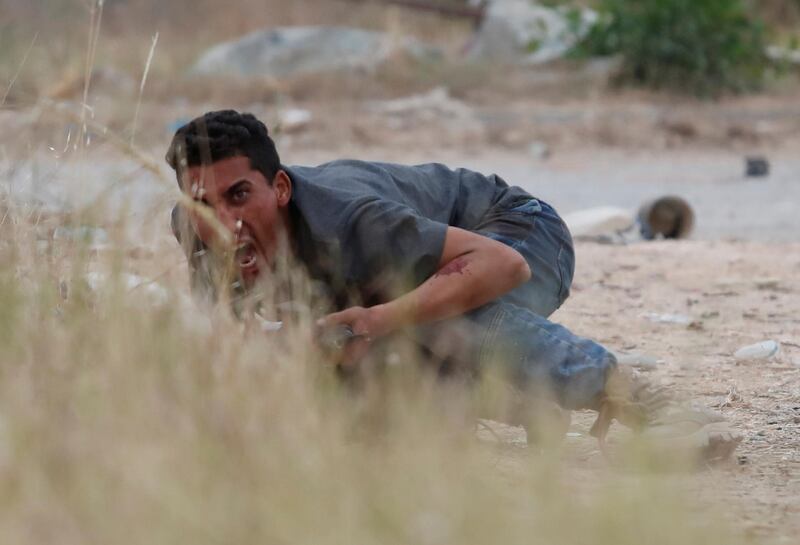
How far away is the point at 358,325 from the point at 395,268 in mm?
176

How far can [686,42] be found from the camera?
14023mm

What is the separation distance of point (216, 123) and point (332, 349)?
0.60 m

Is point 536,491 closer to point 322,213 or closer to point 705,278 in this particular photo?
point 322,213

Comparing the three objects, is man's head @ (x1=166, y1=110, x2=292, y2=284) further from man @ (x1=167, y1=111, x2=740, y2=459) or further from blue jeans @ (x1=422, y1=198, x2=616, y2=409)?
blue jeans @ (x1=422, y1=198, x2=616, y2=409)

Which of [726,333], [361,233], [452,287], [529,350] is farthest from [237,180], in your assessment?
[726,333]

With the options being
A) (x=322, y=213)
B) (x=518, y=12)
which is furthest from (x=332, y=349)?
(x=518, y=12)

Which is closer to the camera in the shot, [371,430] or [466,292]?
[371,430]

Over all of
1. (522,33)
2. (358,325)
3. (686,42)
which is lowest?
(358,325)

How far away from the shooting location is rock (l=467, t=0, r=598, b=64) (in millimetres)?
15414

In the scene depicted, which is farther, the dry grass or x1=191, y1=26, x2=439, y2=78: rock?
x1=191, y1=26, x2=439, y2=78: rock

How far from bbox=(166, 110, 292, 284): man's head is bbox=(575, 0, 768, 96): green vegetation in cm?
1079

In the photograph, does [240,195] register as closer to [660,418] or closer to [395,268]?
[395,268]

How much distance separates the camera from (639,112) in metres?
13.2

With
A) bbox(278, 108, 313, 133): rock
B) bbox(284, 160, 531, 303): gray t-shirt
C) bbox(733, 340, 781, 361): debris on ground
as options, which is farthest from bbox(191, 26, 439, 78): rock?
bbox(284, 160, 531, 303): gray t-shirt
